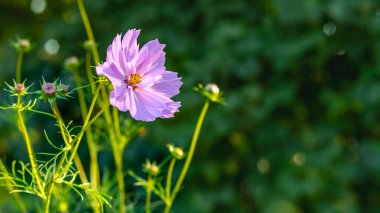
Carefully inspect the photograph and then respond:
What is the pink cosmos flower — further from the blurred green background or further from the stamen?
the blurred green background

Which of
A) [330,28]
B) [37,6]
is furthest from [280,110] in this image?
→ [37,6]

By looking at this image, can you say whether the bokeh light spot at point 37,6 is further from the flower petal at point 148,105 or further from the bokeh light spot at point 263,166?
the flower petal at point 148,105

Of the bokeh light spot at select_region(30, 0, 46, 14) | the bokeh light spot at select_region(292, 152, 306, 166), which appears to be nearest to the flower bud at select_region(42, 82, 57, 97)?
the bokeh light spot at select_region(292, 152, 306, 166)

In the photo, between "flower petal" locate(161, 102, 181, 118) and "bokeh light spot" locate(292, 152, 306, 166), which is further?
"bokeh light spot" locate(292, 152, 306, 166)

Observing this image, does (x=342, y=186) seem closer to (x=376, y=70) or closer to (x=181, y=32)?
(x=376, y=70)

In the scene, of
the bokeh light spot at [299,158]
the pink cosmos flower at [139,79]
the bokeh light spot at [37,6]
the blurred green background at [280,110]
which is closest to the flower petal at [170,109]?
the pink cosmos flower at [139,79]

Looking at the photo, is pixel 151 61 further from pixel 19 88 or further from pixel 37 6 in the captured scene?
pixel 37 6
